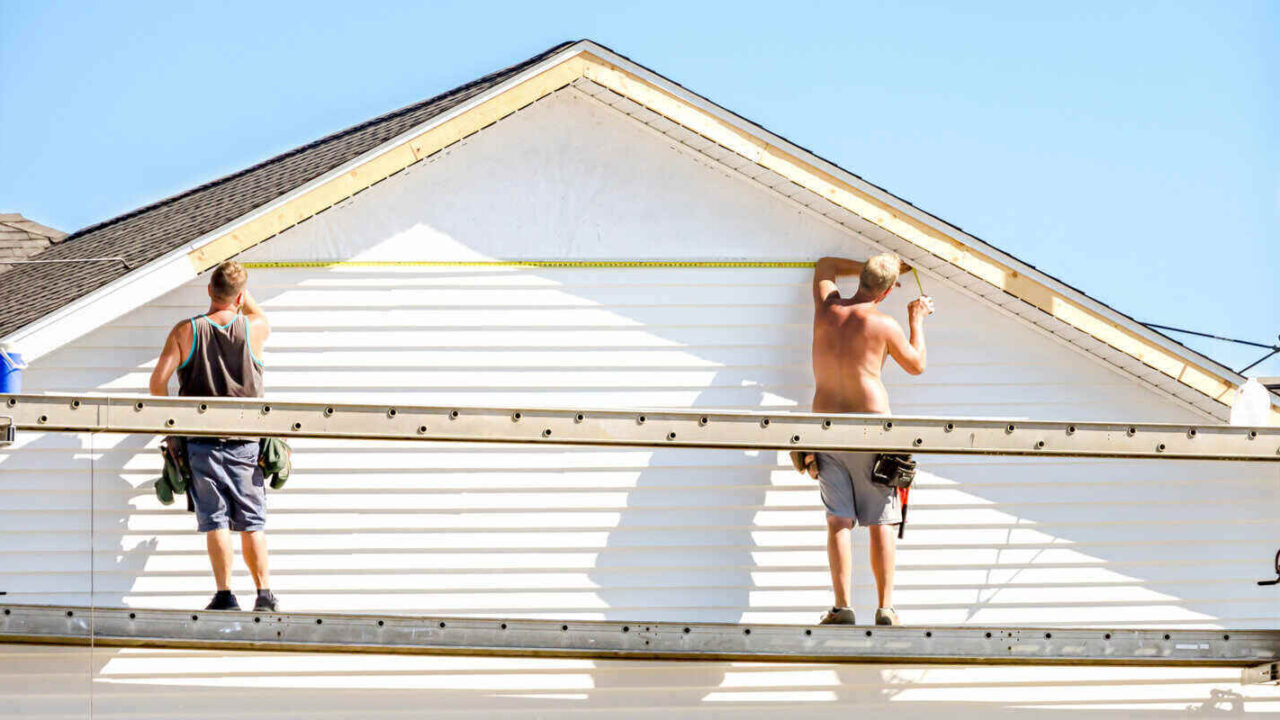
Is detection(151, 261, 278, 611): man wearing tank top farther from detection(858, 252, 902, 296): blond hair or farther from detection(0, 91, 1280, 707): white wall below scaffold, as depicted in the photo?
detection(858, 252, 902, 296): blond hair

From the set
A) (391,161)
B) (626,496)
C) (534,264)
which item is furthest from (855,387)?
(391,161)

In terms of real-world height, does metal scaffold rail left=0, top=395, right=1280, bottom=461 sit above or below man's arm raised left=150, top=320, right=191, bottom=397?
below

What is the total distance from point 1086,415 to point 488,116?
4.21 m

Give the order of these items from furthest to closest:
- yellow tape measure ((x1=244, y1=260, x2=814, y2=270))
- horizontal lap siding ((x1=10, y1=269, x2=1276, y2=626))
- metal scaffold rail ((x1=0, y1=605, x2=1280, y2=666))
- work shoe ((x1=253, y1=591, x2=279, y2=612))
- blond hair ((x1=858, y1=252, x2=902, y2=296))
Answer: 1. yellow tape measure ((x1=244, y1=260, x2=814, y2=270))
2. horizontal lap siding ((x1=10, y1=269, x2=1276, y2=626))
3. blond hair ((x1=858, y1=252, x2=902, y2=296))
4. work shoe ((x1=253, y1=591, x2=279, y2=612))
5. metal scaffold rail ((x1=0, y1=605, x2=1280, y2=666))

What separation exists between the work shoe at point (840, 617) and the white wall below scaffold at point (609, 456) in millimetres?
879

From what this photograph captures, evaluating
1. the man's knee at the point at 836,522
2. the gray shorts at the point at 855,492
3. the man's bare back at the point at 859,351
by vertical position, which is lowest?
the man's knee at the point at 836,522

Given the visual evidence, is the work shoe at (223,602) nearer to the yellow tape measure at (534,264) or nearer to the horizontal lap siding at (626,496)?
the horizontal lap siding at (626,496)

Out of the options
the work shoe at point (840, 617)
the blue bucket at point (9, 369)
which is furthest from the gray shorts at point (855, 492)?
the blue bucket at point (9, 369)

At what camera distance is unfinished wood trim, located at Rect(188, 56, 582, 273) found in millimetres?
10711

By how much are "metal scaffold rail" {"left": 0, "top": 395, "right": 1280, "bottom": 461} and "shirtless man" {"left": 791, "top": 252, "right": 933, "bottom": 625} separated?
736mm

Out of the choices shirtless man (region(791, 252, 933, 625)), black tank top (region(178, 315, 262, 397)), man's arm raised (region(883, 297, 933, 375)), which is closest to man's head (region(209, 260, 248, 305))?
black tank top (region(178, 315, 262, 397))

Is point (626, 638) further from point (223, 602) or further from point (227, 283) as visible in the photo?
point (227, 283)

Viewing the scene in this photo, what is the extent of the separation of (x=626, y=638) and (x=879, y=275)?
2607mm

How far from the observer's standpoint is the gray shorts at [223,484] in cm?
1023
